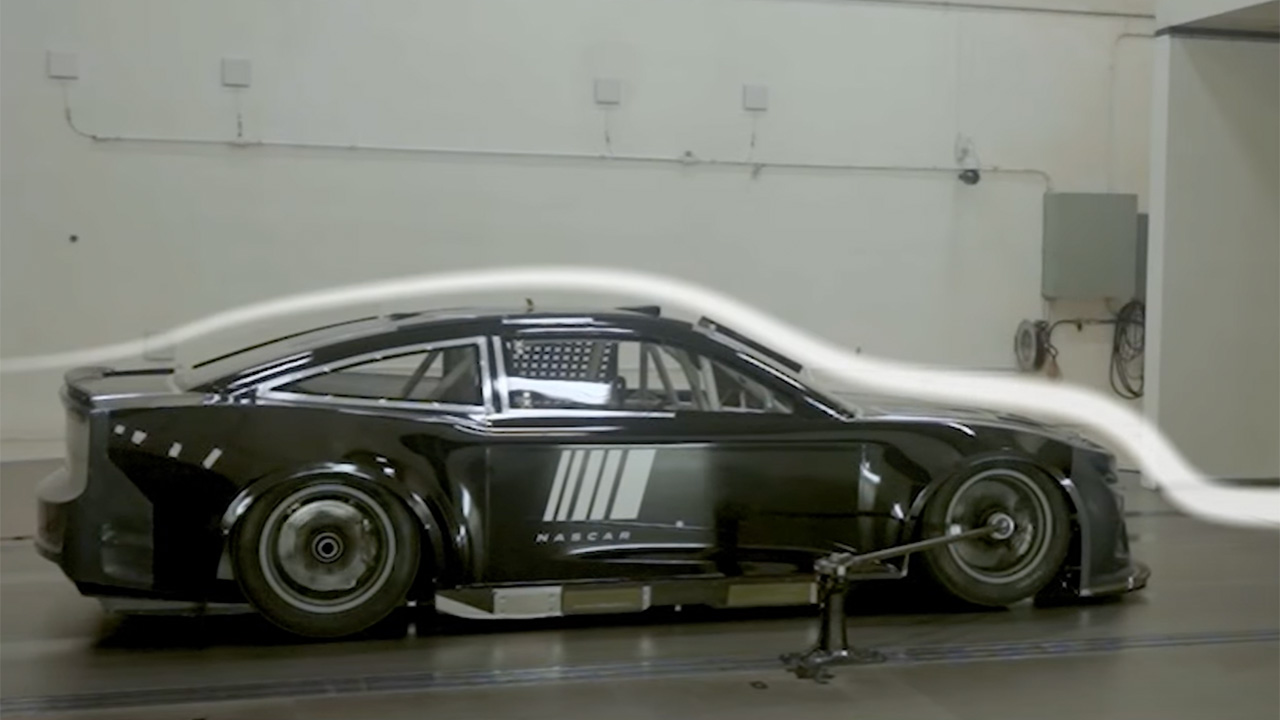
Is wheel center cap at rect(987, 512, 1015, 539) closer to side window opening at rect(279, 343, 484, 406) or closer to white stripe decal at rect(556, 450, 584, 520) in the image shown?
white stripe decal at rect(556, 450, 584, 520)

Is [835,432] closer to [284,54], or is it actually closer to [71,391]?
[71,391]

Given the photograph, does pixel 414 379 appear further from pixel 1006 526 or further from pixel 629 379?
pixel 1006 526

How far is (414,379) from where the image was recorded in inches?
193

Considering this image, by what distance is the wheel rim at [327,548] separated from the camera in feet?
15.0

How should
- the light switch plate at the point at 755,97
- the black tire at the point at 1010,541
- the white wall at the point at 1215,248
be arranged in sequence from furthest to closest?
the light switch plate at the point at 755,97, the white wall at the point at 1215,248, the black tire at the point at 1010,541

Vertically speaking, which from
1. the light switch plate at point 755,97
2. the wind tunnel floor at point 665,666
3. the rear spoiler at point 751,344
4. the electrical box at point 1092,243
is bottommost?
the wind tunnel floor at point 665,666

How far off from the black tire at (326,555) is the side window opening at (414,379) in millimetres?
404

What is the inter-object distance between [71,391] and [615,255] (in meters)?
5.36

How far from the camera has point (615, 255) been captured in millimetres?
9711

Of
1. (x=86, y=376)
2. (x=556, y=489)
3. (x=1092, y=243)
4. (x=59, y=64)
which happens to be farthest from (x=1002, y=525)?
(x=59, y=64)

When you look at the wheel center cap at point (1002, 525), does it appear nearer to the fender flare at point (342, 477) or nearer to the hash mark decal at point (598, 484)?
the hash mark decal at point (598, 484)

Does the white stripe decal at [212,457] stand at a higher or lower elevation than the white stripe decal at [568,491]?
higher

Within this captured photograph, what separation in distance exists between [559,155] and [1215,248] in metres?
4.37

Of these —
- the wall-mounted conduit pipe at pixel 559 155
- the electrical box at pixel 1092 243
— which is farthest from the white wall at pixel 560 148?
the electrical box at pixel 1092 243
